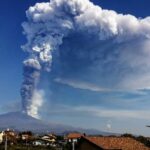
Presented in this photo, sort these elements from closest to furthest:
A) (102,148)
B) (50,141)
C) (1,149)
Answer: (102,148), (1,149), (50,141)

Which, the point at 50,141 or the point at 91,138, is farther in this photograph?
the point at 50,141

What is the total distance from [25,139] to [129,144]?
96.1 m

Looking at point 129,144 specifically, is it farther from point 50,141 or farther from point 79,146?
point 50,141

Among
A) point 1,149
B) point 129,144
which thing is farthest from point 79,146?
point 1,149

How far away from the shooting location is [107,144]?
53.3m

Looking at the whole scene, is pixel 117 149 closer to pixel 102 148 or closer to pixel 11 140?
pixel 102 148

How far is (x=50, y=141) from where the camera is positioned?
514ft

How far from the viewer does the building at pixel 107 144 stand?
52.5m

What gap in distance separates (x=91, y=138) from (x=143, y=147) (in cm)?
696

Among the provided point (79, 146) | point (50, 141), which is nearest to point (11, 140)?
point (50, 141)

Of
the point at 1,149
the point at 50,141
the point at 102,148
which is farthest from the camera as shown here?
the point at 50,141

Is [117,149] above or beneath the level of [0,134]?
beneath

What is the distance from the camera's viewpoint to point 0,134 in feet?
502

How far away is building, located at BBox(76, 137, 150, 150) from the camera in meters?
52.5
